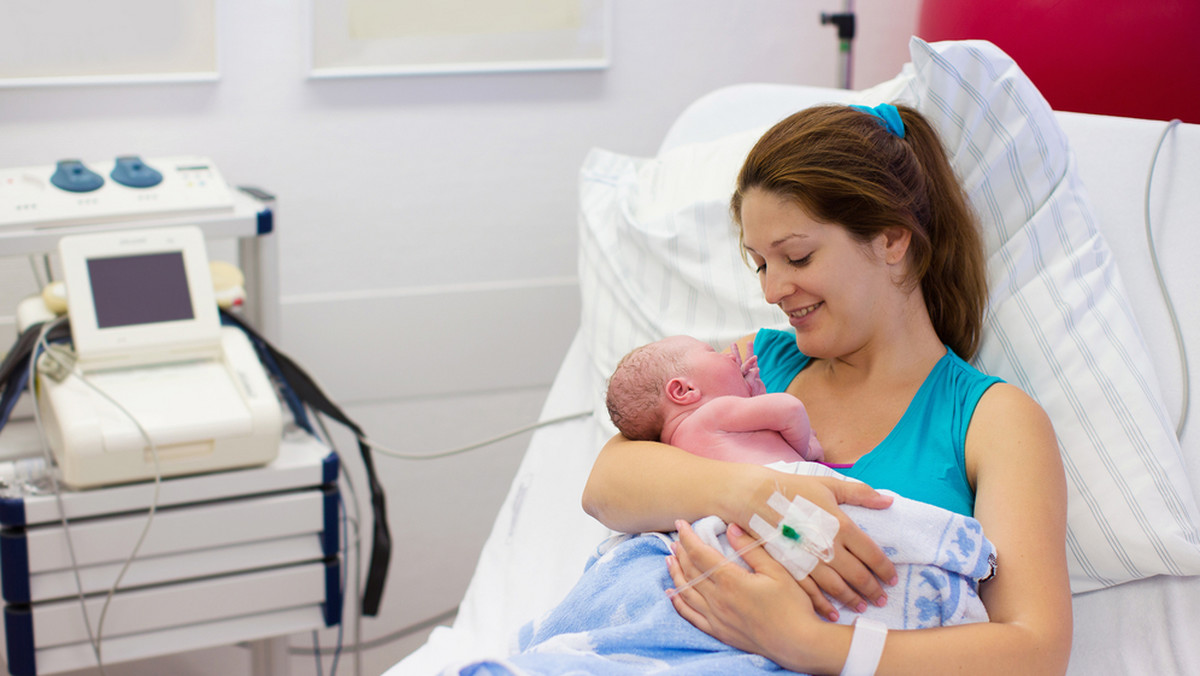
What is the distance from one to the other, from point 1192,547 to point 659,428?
0.61 m

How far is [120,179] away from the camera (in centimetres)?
179

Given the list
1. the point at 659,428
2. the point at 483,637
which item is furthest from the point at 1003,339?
the point at 483,637

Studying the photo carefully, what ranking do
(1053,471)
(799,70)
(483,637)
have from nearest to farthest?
(1053,471), (483,637), (799,70)

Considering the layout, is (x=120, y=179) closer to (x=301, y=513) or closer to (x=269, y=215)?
(x=269, y=215)

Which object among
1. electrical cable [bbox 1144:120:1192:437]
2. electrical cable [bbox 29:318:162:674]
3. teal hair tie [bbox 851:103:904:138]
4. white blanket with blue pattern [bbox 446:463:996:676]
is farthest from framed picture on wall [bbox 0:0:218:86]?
electrical cable [bbox 1144:120:1192:437]

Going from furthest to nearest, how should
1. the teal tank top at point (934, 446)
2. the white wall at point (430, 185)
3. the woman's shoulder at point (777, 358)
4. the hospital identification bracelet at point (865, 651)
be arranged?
1. the white wall at point (430, 185)
2. the woman's shoulder at point (777, 358)
3. the teal tank top at point (934, 446)
4. the hospital identification bracelet at point (865, 651)

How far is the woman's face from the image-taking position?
1.19 m

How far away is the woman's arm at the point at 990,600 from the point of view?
0.99 metres

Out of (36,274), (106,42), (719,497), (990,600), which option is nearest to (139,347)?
(36,274)

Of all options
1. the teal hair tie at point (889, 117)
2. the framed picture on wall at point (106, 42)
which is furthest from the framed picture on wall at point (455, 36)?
the teal hair tie at point (889, 117)

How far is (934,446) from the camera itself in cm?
118

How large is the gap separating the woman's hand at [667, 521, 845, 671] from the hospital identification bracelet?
15mm

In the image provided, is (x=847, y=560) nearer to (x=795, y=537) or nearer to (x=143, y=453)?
(x=795, y=537)

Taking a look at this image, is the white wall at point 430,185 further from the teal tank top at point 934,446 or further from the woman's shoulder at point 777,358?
the teal tank top at point 934,446
